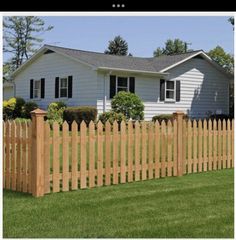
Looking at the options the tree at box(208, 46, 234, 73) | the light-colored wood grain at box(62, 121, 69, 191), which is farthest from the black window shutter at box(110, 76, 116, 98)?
the tree at box(208, 46, 234, 73)

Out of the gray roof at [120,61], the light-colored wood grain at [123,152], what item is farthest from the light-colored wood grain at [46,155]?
the gray roof at [120,61]

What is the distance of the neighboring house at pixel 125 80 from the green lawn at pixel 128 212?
14798mm

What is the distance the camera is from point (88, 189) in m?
6.66

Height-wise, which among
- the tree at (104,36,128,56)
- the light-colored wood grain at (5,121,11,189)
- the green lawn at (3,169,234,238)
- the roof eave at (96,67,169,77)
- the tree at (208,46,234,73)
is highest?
the tree at (104,36,128,56)

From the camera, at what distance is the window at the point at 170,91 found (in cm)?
2419

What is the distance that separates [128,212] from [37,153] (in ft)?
5.77

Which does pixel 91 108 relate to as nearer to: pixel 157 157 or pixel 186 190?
pixel 157 157

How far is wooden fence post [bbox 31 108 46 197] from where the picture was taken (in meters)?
6.00

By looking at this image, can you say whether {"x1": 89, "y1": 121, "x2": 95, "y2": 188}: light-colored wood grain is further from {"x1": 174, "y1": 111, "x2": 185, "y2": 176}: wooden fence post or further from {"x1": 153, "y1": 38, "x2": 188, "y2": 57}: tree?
{"x1": 153, "y1": 38, "x2": 188, "y2": 57}: tree

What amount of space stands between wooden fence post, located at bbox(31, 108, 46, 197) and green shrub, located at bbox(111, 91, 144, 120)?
1455cm

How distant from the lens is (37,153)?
19.7ft

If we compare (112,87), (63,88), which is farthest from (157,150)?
(63,88)

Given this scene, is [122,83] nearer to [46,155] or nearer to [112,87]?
[112,87]

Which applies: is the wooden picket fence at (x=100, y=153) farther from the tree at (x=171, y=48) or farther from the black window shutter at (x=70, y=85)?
the tree at (x=171, y=48)
